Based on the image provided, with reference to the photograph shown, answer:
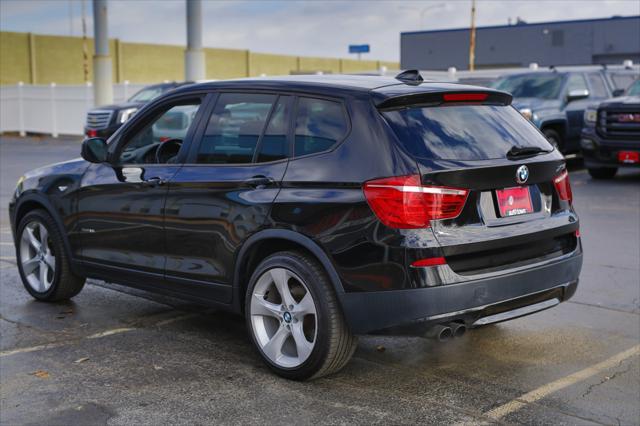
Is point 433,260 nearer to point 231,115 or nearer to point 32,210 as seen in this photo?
point 231,115

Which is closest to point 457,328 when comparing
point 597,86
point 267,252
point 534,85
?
point 267,252

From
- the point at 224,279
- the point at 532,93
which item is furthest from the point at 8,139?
the point at 224,279

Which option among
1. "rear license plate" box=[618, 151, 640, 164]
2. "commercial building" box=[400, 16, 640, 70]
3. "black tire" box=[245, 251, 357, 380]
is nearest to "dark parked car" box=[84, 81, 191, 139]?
"rear license plate" box=[618, 151, 640, 164]

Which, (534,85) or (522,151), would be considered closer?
(522,151)

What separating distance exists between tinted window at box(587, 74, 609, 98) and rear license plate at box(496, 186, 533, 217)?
538 inches

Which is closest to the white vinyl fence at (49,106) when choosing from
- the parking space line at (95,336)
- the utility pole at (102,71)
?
the utility pole at (102,71)

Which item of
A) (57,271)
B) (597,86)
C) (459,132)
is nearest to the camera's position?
(459,132)

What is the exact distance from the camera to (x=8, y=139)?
35.9 meters

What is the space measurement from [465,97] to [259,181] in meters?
1.34

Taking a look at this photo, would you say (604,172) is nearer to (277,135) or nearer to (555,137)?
(555,137)

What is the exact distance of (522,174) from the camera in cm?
508

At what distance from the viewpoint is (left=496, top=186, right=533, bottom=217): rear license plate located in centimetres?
496

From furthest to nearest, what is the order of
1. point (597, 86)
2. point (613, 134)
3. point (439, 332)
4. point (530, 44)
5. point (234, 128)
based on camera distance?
point (530, 44) → point (597, 86) → point (613, 134) → point (234, 128) → point (439, 332)

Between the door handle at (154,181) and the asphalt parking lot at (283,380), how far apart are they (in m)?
1.08
